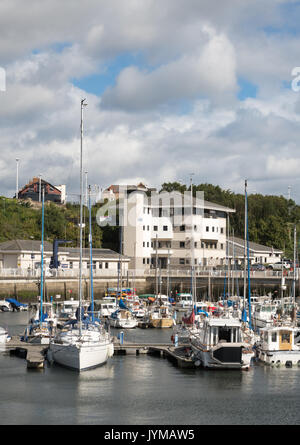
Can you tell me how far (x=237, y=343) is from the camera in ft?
133

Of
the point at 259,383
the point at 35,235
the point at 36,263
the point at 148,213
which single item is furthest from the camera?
the point at 35,235

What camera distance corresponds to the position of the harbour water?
30.1 m

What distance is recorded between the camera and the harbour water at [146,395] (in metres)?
30.1

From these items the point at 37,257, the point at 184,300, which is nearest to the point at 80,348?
the point at 184,300

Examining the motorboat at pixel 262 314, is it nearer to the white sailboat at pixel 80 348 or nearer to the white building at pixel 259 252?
the white sailboat at pixel 80 348

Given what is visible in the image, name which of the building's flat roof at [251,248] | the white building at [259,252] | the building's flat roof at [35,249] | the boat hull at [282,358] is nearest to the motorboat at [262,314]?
the boat hull at [282,358]

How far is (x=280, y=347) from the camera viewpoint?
4347 centimetres

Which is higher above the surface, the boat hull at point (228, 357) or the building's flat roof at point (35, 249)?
the building's flat roof at point (35, 249)

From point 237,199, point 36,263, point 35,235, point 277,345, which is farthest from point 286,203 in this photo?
point 277,345

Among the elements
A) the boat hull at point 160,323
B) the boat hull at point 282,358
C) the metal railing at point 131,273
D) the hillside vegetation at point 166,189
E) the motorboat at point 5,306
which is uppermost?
the hillside vegetation at point 166,189

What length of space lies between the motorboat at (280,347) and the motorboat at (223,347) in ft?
8.44

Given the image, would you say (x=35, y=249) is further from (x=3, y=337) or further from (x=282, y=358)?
(x=282, y=358)
